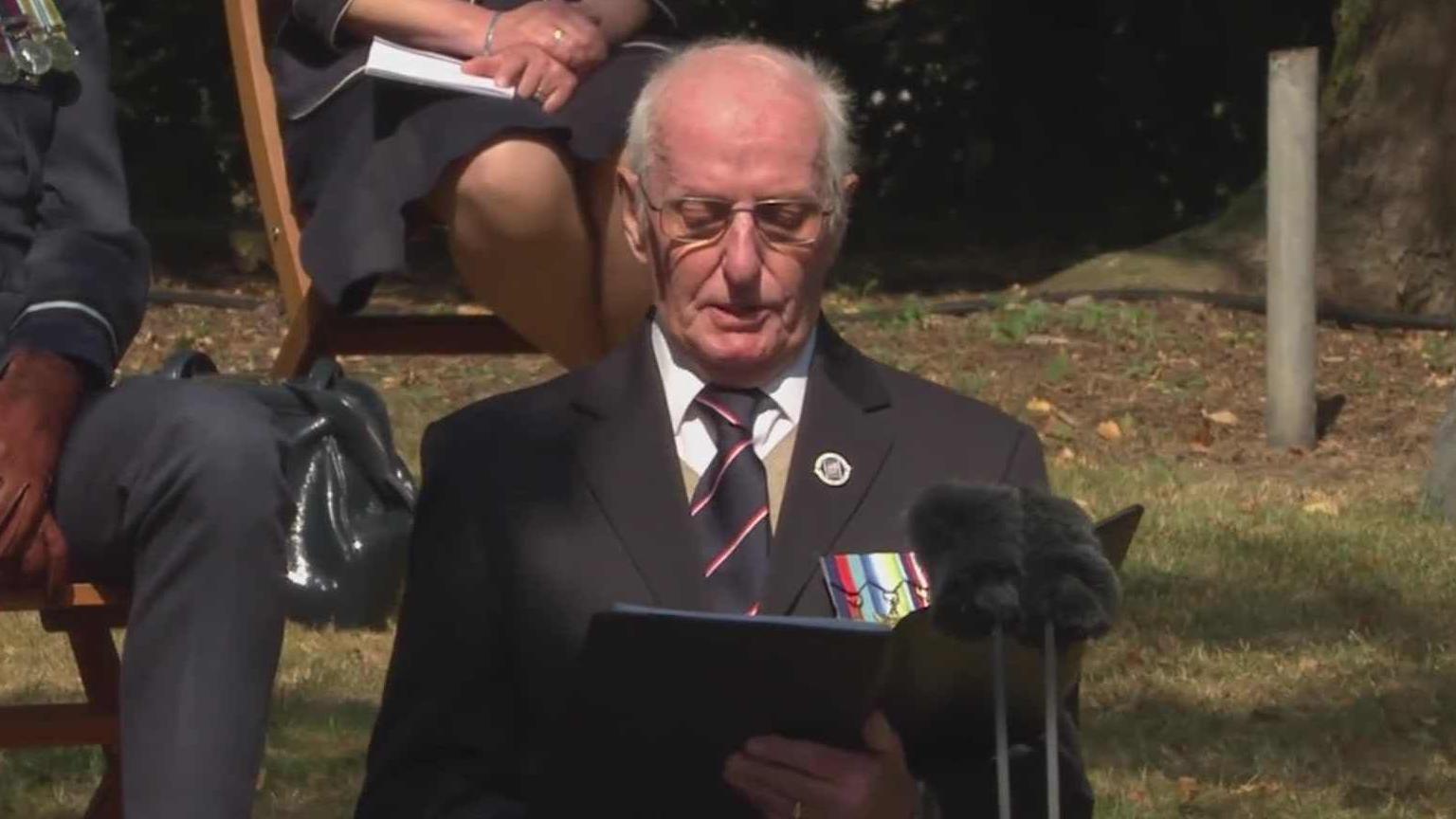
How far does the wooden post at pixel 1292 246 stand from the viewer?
7793 millimetres

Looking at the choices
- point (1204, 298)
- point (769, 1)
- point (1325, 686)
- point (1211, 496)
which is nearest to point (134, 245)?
point (1325, 686)

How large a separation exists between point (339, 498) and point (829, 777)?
3.00m

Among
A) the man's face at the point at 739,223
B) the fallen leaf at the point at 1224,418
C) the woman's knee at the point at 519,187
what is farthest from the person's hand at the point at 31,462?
the fallen leaf at the point at 1224,418

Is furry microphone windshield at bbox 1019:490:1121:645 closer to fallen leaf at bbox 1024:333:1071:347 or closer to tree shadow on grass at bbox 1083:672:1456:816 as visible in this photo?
tree shadow on grass at bbox 1083:672:1456:816

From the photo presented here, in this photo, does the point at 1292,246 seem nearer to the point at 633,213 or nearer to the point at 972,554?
the point at 633,213

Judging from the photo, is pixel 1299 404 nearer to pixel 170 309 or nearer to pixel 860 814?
pixel 170 309

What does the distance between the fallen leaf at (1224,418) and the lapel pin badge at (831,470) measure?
201 inches

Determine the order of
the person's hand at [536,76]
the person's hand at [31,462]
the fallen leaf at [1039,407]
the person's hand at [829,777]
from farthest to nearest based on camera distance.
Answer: the fallen leaf at [1039,407] → the person's hand at [536,76] → the person's hand at [31,462] → the person's hand at [829,777]

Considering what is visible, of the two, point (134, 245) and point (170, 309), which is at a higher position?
point (134, 245)

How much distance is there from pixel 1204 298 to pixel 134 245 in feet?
19.1

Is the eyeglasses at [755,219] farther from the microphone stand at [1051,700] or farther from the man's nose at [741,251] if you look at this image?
the microphone stand at [1051,700]

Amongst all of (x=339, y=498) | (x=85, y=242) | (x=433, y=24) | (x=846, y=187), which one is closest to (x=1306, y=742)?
(x=339, y=498)

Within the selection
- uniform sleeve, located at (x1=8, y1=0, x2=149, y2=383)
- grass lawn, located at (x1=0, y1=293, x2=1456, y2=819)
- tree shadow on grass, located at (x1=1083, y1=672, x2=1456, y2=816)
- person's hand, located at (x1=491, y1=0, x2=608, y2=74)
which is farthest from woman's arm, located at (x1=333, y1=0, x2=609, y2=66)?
tree shadow on grass, located at (x1=1083, y1=672, x2=1456, y2=816)

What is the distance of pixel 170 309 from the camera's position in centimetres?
978
